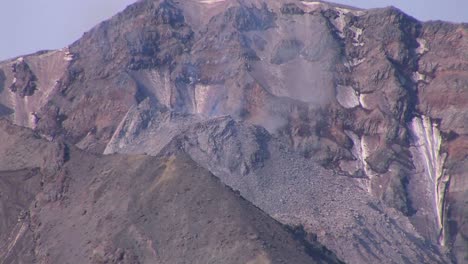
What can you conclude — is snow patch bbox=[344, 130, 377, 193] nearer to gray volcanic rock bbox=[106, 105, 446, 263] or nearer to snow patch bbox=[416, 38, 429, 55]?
gray volcanic rock bbox=[106, 105, 446, 263]

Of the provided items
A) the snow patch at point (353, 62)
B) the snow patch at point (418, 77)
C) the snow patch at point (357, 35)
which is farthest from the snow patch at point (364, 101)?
the snow patch at point (357, 35)

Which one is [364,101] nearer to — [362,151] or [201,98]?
[362,151]

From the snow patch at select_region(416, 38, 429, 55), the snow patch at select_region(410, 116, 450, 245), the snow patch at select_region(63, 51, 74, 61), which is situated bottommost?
the snow patch at select_region(410, 116, 450, 245)

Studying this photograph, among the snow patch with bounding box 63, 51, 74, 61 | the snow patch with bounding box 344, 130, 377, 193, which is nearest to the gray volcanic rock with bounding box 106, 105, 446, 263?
the snow patch with bounding box 344, 130, 377, 193

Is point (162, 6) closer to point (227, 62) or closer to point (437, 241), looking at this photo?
point (227, 62)

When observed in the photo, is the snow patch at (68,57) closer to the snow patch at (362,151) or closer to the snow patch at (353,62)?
the snow patch at (353,62)

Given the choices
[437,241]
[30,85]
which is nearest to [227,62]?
[30,85]

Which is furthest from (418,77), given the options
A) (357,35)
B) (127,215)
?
(127,215)
